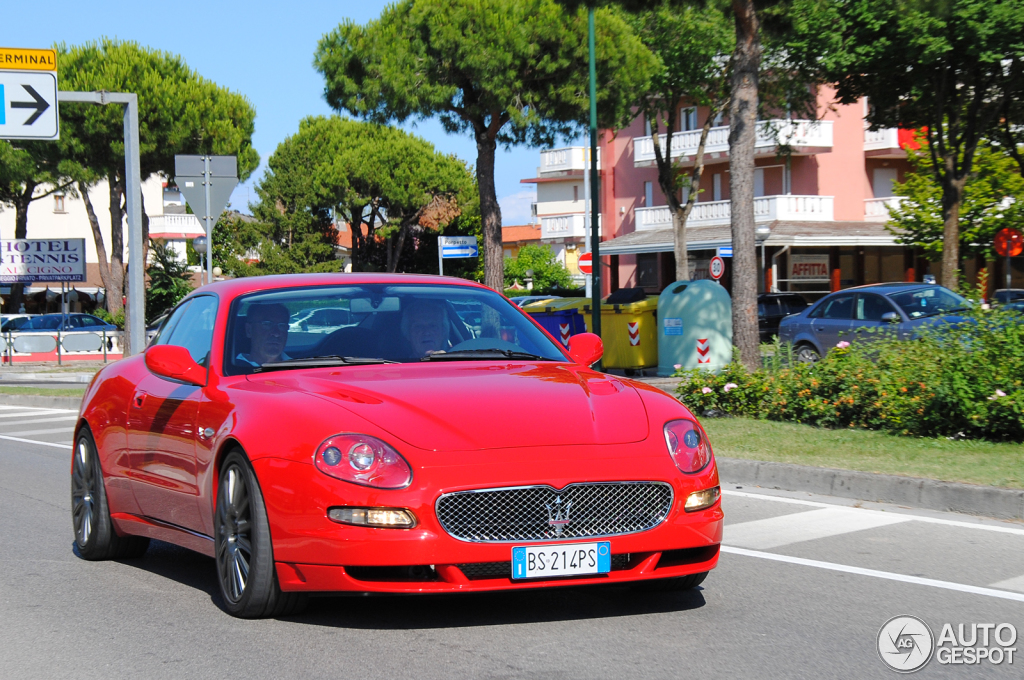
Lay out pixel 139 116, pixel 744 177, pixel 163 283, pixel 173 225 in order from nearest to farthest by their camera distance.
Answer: pixel 744 177 → pixel 139 116 → pixel 163 283 → pixel 173 225

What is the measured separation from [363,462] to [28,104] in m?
16.9

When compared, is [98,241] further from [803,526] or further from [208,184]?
[803,526]

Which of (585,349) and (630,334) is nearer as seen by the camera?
(585,349)

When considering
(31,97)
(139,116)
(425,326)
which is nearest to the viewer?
(425,326)

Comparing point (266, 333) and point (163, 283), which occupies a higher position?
point (163, 283)

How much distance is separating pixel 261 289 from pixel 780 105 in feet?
106

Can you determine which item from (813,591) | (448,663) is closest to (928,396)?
(813,591)

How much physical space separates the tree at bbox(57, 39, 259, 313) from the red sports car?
39.5 metres

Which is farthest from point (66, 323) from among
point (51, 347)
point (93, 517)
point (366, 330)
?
point (366, 330)

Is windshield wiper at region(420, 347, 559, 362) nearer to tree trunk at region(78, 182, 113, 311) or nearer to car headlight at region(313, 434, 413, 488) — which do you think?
car headlight at region(313, 434, 413, 488)

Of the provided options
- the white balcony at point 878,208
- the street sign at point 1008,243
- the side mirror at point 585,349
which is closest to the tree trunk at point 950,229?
the street sign at point 1008,243

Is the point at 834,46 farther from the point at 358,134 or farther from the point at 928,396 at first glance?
the point at 358,134

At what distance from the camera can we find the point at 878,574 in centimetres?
648

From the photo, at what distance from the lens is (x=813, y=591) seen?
19.8ft
